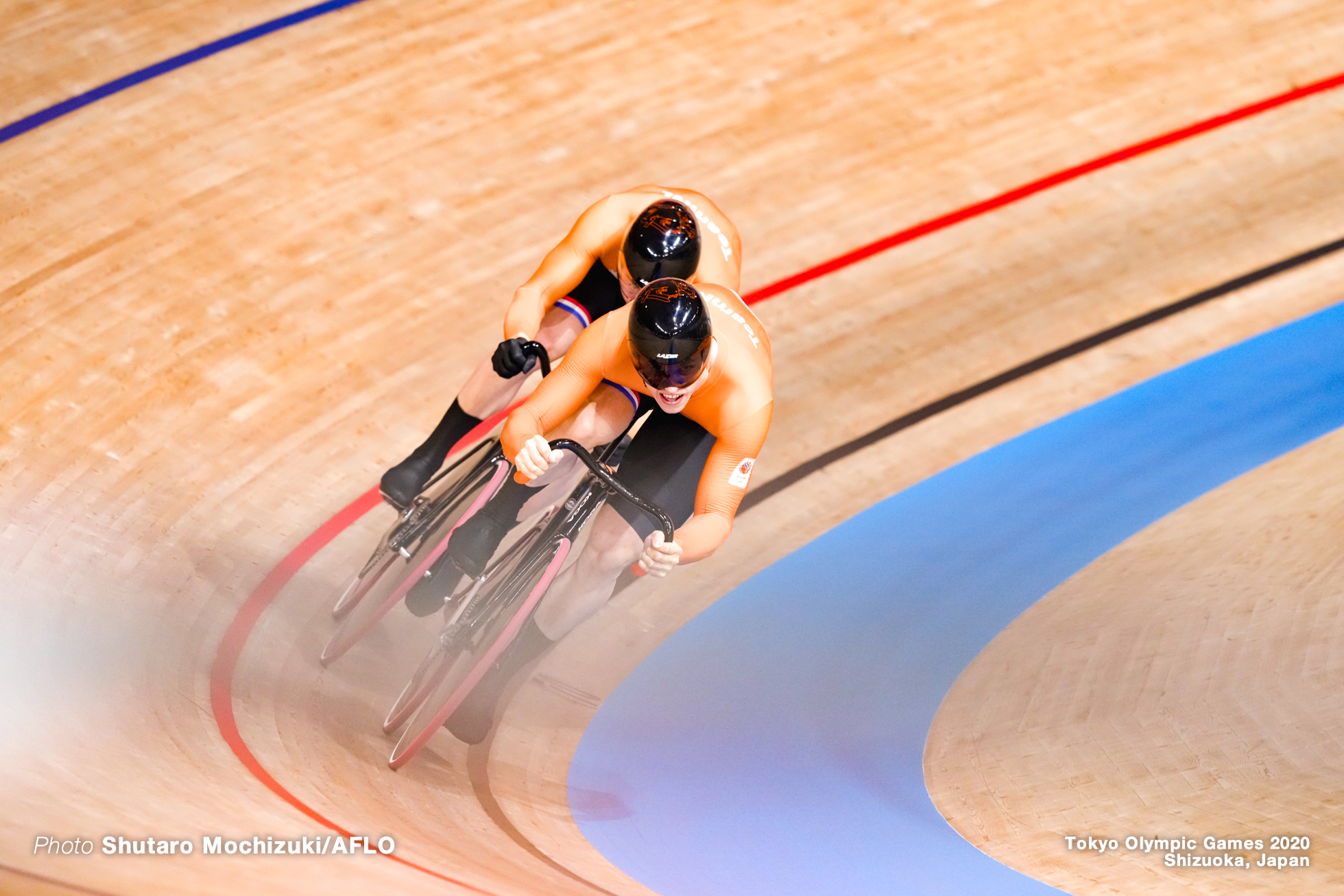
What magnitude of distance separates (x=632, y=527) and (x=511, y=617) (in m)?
0.36

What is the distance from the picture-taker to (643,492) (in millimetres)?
2816

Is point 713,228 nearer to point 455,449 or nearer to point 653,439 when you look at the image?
point 653,439

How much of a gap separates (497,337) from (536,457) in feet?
6.17

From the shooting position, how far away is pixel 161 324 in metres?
4.06

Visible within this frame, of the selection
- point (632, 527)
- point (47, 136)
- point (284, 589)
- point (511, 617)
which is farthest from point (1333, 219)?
point (47, 136)

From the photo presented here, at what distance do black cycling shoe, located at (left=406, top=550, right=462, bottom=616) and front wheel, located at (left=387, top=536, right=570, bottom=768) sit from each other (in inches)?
7.4

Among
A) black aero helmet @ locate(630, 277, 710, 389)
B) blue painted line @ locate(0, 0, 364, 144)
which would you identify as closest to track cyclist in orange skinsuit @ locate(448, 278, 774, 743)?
black aero helmet @ locate(630, 277, 710, 389)

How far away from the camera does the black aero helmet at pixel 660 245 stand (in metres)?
2.65

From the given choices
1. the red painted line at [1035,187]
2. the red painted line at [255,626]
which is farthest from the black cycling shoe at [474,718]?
the red painted line at [1035,187]

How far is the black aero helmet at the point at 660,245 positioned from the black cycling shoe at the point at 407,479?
897mm

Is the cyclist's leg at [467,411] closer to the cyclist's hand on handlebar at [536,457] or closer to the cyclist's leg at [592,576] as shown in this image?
the cyclist's leg at [592,576]

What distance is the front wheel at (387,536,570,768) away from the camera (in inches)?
105

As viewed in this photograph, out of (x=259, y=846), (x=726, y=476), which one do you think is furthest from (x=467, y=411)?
(x=259, y=846)

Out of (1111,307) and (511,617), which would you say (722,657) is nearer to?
(511,617)
